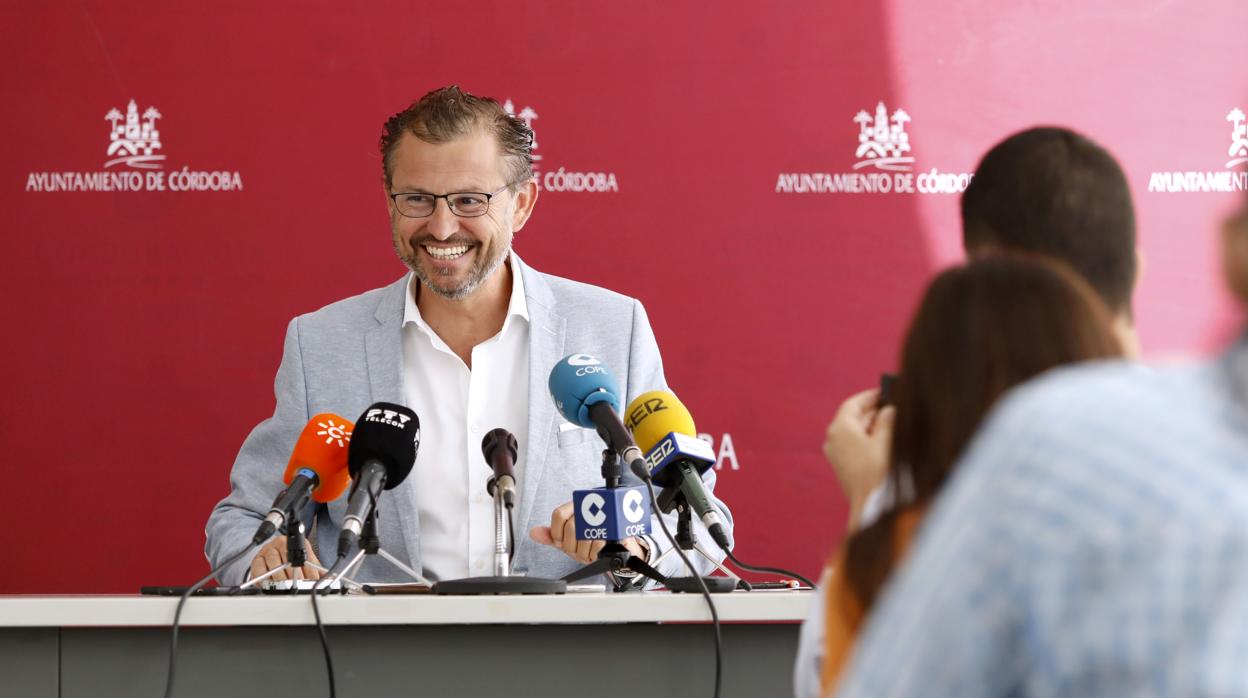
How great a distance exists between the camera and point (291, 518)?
173 cm

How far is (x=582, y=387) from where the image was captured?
1.87m

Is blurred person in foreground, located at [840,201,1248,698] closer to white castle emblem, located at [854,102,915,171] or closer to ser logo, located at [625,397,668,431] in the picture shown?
ser logo, located at [625,397,668,431]

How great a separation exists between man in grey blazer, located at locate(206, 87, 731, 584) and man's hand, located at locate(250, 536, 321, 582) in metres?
0.17

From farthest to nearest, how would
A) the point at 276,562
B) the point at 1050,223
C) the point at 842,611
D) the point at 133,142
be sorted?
the point at 133,142
the point at 276,562
the point at 1050,223
the point at 842,611

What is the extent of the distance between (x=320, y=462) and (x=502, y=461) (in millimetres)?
247

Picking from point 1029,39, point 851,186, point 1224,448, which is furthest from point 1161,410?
point 1029,39

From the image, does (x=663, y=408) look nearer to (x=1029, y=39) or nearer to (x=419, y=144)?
(x=419, y=144)

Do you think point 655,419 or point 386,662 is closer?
point 386,662

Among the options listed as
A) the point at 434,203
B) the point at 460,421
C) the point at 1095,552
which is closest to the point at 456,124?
the point at 434,203

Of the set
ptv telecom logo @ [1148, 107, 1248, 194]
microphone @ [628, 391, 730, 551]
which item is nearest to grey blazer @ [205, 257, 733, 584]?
microphone @ [628, 391, 730, 551]

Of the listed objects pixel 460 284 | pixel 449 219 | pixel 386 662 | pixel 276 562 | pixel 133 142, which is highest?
pixel 133 142

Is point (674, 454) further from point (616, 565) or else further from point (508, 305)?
point (508, 305)

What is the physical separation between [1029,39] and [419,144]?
1693 millimetres

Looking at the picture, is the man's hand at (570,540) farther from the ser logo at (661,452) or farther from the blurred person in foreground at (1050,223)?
the blurred person in foreground at (1050,223)
